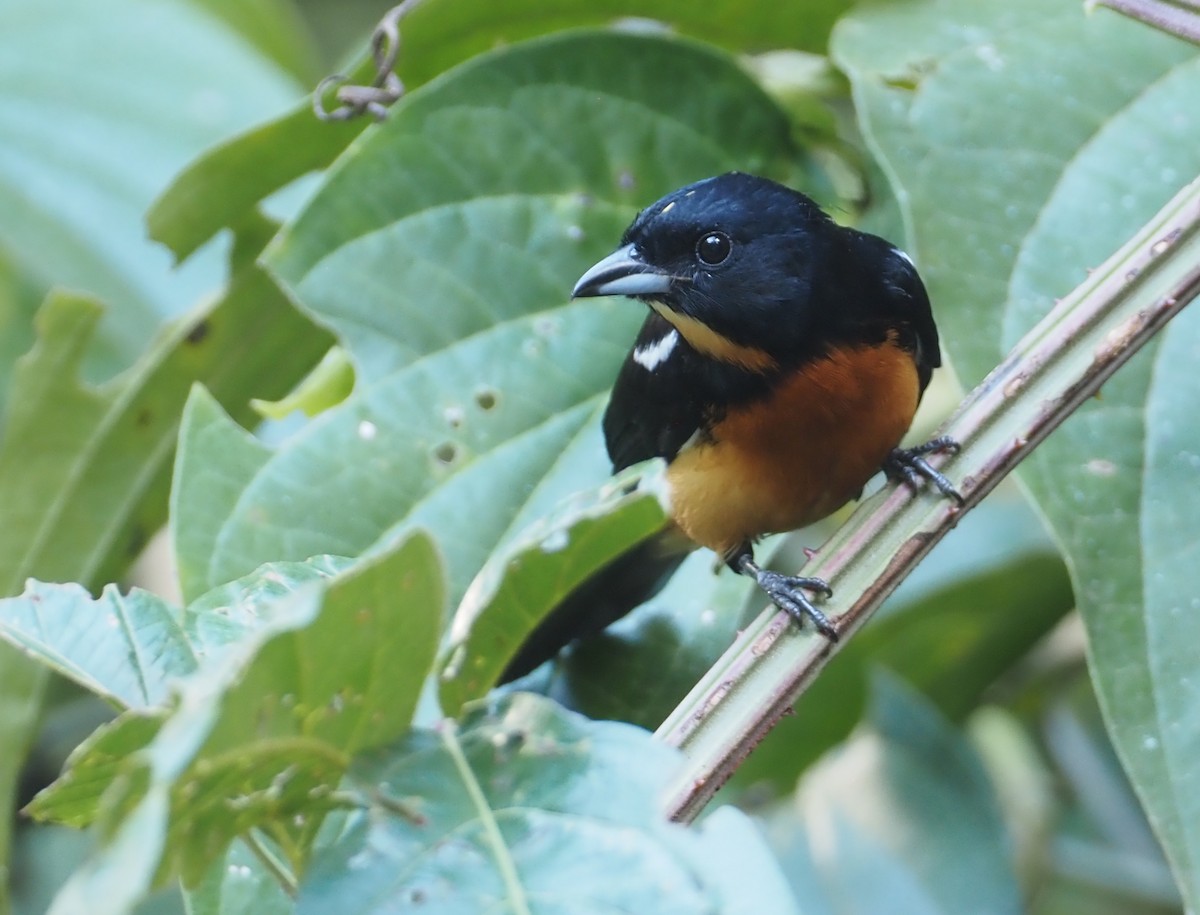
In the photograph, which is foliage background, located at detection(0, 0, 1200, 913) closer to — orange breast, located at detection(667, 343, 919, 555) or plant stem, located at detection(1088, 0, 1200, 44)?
orange breast, located at detection(667, 343, 919, 555)

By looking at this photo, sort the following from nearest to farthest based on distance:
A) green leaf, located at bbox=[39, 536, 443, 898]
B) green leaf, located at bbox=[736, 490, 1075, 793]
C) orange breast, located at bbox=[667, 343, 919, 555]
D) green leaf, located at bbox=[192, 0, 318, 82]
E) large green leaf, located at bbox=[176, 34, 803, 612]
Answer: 1. green leaf, located at bbox=[39, 536, 443, 898]
2. large green leaf, located at bbox=[176, 34, 803, 612]
3. orange breast, located at bbox=[667, 343, 919, 555]
4. green leaf, located at bbox=[736, 490, 1075, 793]
5. green leaf, located at bbox=[192, 0, 318, 82]

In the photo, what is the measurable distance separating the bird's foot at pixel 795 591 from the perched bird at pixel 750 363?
1 centimetres

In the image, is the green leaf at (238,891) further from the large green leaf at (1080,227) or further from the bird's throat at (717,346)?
the bird's throat at (717,346)

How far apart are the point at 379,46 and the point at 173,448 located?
33.1 inches

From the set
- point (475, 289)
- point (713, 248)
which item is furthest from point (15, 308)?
point (713, 248)

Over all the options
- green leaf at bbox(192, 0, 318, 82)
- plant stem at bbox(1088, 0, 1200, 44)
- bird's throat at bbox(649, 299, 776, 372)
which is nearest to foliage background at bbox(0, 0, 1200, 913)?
bird's throat at bbox(649, 299, 776, 372)

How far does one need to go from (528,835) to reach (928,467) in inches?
30.4

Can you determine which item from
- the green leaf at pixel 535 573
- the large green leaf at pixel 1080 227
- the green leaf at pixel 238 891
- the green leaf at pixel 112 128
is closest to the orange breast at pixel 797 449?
the large green leaf at pixel 1080 227

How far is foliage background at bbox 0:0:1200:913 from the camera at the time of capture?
149 centimetres

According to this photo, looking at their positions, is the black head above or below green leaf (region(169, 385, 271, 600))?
above

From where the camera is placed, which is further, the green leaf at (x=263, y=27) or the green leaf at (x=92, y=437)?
the green leaf at (x=263, y=27)

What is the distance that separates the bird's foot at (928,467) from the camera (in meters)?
1.49

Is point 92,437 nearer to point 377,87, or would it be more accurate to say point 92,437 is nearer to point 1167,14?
point 377,87

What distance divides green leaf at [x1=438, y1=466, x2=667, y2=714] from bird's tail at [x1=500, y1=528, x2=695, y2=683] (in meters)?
0.88
